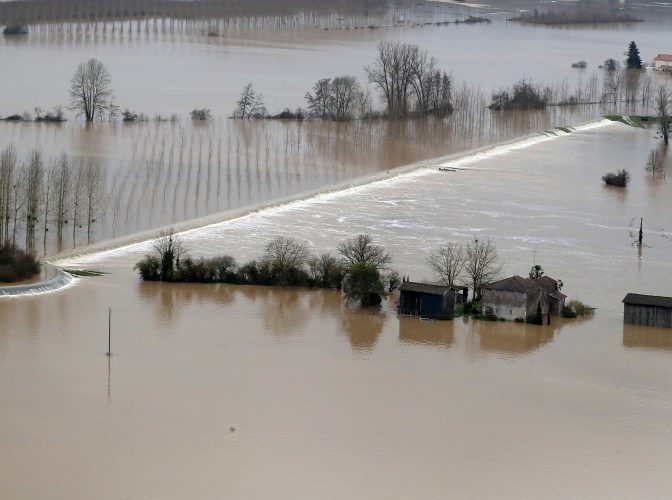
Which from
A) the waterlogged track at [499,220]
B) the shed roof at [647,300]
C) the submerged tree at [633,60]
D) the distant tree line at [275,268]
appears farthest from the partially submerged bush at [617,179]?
the submerged tree at [633,60]

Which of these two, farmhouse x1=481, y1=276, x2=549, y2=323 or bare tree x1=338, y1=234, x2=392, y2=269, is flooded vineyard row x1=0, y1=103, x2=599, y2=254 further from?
farmhouse x1=481, y1=276, x2=549, y2=323

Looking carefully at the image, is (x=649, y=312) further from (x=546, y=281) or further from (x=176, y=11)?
(x=176, y=11)

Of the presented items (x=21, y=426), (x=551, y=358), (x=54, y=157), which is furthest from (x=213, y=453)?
(x=54, y=157)

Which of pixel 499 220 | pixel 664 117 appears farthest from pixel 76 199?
pixel 664 117

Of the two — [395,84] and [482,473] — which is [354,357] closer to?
[482,473]

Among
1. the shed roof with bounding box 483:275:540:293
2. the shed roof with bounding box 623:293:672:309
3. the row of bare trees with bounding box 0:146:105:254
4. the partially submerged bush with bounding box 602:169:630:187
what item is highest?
the partially submerged bush with bounding box 602:169:630:187

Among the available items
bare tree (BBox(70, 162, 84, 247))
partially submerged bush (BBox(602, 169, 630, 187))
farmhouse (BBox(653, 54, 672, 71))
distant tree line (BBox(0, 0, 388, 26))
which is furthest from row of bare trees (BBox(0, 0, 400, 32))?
partially submerged bush (BBox(602, 169, 630, 187))

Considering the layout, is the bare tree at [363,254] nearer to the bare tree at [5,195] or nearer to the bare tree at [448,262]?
the bare tree at [448,262]
